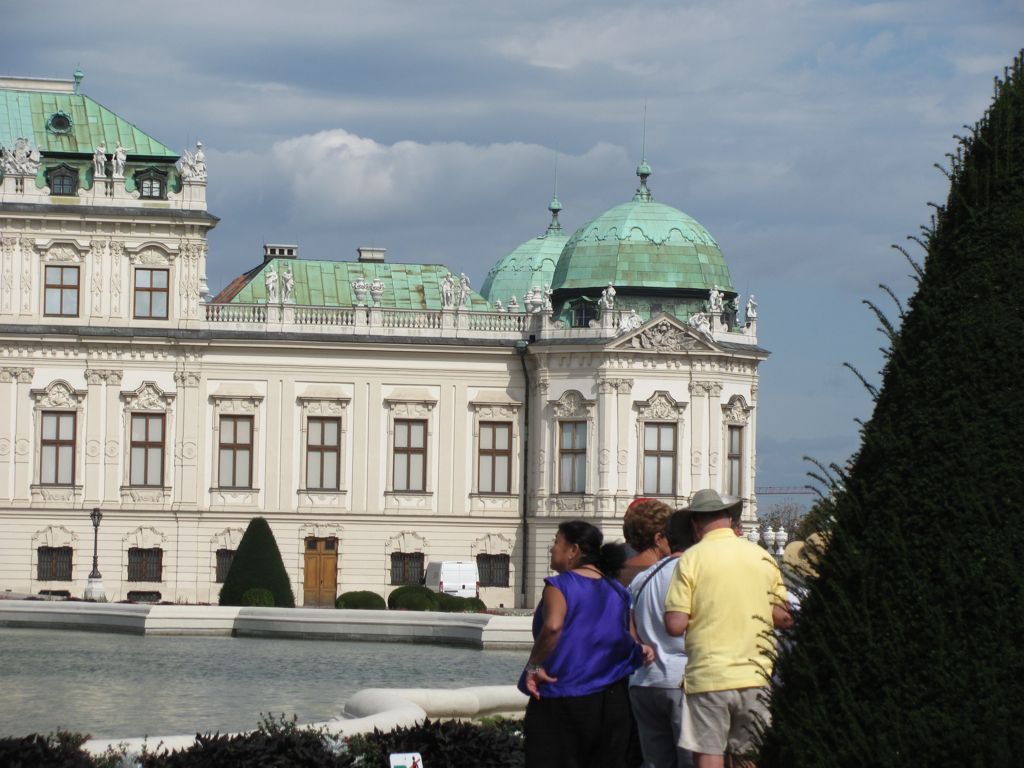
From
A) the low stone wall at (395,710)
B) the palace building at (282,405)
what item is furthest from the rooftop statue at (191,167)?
the low stone wall at (395,710)

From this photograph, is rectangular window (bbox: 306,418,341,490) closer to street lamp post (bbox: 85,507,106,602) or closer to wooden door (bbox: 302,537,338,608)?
wooden door (bbox: 302,537,338,608)

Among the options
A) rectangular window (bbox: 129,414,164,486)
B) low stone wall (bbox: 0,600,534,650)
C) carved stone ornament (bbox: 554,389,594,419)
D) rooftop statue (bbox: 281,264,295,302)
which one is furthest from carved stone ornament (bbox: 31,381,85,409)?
low stone wall (bbox: 0,600,534,650)

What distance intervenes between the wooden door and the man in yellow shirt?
1734 inches

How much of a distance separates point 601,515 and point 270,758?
41.8 m

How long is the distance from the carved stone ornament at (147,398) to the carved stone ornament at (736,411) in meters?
15.0

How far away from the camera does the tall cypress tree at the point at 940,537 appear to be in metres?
6.74

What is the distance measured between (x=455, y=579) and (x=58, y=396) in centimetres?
1161

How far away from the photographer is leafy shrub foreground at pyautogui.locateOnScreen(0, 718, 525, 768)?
34.6ft

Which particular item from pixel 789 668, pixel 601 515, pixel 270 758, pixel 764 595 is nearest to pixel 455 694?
pixel 270 758

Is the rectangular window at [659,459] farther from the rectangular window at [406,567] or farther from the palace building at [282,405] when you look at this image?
the rectangular window at [406,567]

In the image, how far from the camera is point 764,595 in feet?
32.0

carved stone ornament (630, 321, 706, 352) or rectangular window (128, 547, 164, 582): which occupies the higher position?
carved stone ornament (630, 321, 706, 352)

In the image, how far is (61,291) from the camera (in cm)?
5288

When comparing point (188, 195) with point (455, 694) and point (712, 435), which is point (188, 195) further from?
point (455, 694)
